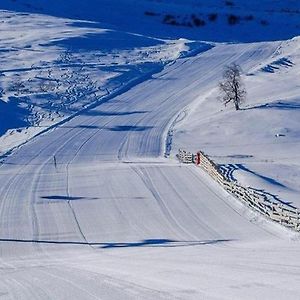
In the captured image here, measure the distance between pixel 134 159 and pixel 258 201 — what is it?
15.9 m

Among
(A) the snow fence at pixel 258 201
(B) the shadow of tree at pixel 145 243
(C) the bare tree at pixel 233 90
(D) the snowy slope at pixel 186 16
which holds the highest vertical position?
(D) the snowy slope at pixel 186 16

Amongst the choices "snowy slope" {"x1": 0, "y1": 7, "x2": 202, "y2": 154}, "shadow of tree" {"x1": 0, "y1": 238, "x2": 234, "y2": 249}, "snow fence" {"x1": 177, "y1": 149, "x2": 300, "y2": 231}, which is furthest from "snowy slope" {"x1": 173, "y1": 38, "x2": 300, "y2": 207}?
"snowy slope" {"x1": 0, "y1": 7, "x2": 202, "y2": 154}

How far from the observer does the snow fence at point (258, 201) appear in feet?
85.8

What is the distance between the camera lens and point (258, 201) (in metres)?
29.2

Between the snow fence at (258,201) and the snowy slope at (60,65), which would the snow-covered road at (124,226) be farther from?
the snowy slope at (60,65)

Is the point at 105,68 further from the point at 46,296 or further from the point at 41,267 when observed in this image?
the point at 46,296

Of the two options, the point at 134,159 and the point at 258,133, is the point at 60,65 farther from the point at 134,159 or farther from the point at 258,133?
→ the point at 134,159

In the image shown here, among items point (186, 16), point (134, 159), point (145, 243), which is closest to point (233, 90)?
point (134, 159)

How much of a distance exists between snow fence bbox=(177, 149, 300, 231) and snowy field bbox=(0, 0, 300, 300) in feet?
1.10

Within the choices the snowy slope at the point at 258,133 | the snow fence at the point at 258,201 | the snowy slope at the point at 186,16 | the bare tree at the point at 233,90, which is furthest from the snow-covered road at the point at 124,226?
the snowy slope at the point at 186,16

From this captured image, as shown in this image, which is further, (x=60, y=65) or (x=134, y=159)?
(x=60, y=65)

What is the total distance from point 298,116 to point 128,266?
31653 millimetres

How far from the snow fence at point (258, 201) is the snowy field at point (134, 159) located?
34 cm

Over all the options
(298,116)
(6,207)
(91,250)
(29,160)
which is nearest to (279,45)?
(298,116)
